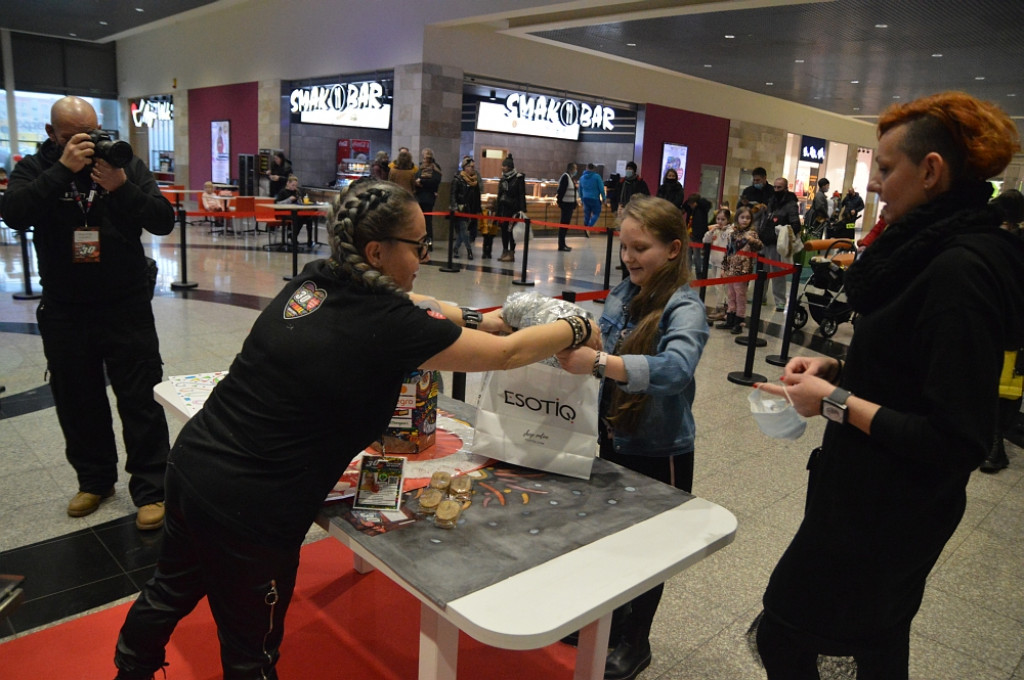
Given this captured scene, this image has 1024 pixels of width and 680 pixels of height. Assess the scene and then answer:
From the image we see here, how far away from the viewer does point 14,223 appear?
2.63m

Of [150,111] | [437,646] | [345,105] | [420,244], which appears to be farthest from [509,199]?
[150,111]

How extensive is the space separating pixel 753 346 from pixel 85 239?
14.4ft

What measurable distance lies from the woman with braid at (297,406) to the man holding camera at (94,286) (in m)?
1.45

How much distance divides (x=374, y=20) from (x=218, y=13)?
6763 mm

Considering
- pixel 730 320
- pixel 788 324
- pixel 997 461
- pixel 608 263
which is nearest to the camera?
pixel 997 461

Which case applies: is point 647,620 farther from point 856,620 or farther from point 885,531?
point 885,531

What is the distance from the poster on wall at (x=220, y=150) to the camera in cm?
1915

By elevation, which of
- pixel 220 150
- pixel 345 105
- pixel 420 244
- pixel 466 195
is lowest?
pixel 420 244

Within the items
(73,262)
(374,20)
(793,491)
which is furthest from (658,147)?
(73,262)

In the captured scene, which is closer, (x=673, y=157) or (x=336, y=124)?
(x=336, y=124)

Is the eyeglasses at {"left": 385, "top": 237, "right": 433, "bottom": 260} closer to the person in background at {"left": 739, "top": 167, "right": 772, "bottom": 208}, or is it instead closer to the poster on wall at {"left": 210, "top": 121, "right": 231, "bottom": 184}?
the person in background at {"left": 739, "top": 167, "right": 772, "bottom": 208}

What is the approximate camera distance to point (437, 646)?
1427 millimetres

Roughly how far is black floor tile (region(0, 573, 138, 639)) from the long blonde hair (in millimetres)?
1805

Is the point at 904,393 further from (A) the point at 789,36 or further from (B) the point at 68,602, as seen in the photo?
(A) the point at 789,36
